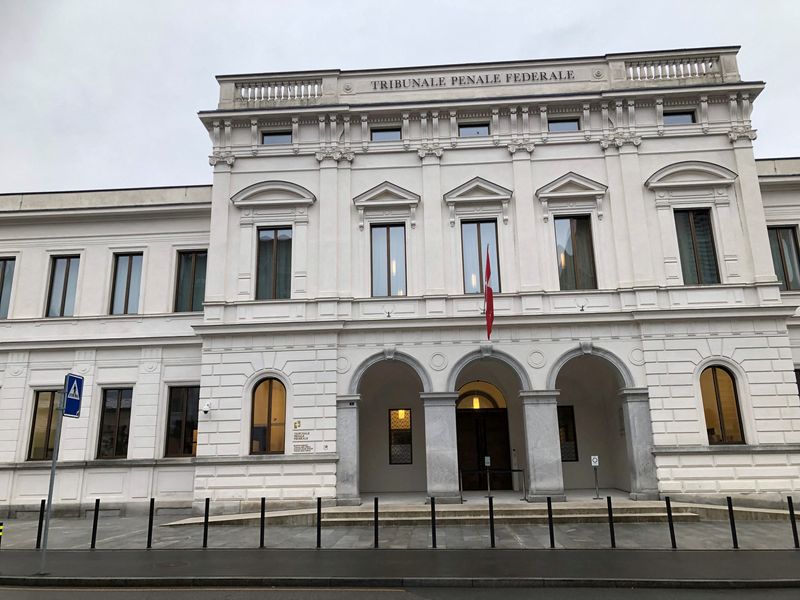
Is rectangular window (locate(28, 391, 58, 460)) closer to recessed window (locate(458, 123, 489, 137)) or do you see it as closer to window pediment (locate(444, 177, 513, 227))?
window pediment (locate(444, 177, 513, 227))

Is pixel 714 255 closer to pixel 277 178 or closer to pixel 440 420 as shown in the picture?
pixel 440 420

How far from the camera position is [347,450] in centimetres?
1773

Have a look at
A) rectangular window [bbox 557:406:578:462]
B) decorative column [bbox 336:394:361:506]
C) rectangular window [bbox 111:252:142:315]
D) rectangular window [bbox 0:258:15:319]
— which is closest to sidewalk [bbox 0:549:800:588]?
decorative column [bbox 336:394:361:506]

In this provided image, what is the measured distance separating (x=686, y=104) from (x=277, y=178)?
1411 centimetres

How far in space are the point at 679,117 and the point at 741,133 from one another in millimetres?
1987

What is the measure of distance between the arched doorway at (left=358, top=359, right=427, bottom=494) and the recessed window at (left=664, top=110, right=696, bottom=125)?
1235cm

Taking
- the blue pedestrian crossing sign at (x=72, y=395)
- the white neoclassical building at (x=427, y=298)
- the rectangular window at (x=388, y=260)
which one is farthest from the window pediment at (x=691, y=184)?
the blue pedestrian crossing sign at (x=72, y=395)

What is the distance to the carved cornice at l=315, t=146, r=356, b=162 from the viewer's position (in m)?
19.9

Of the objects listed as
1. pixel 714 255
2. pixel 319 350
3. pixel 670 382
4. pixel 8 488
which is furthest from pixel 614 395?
pixel 8 488

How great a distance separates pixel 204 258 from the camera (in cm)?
2156

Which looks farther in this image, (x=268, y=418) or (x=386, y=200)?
(x=386, y=200)

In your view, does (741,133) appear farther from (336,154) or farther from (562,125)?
(336,154)

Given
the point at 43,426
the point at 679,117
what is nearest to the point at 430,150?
the point at 679,117

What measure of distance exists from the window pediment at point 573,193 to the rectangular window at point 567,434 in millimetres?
6961
